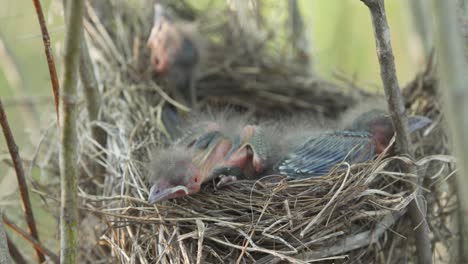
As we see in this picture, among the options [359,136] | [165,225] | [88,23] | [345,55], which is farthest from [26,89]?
[345,55]

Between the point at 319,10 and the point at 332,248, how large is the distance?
2001mm

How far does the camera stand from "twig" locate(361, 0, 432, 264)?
162 cm

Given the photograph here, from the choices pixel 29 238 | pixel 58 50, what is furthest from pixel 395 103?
pixel 58 50

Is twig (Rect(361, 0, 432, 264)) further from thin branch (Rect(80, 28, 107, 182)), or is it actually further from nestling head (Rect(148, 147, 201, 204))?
thin branch (Rect(80, 28, 107, 182))

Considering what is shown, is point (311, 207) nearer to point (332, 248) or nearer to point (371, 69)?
point (332, 248)

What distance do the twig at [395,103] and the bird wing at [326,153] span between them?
0.20m

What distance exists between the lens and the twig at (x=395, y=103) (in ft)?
5.30

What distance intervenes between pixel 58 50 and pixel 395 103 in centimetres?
163

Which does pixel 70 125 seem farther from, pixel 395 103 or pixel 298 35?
pixel 298 35

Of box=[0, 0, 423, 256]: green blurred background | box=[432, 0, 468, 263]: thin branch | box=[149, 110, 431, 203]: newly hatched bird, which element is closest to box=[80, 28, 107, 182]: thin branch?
box=[0, 0, 423, 256]: green blurred background

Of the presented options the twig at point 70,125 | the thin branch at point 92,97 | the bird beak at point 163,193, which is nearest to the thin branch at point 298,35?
the thin branch at point 92,97

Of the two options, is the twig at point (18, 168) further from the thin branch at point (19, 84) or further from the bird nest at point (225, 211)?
the thin branch at point (19, 84)

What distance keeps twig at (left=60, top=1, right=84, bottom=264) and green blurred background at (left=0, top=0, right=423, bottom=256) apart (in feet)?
2.95

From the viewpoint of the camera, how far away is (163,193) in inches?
72.2
